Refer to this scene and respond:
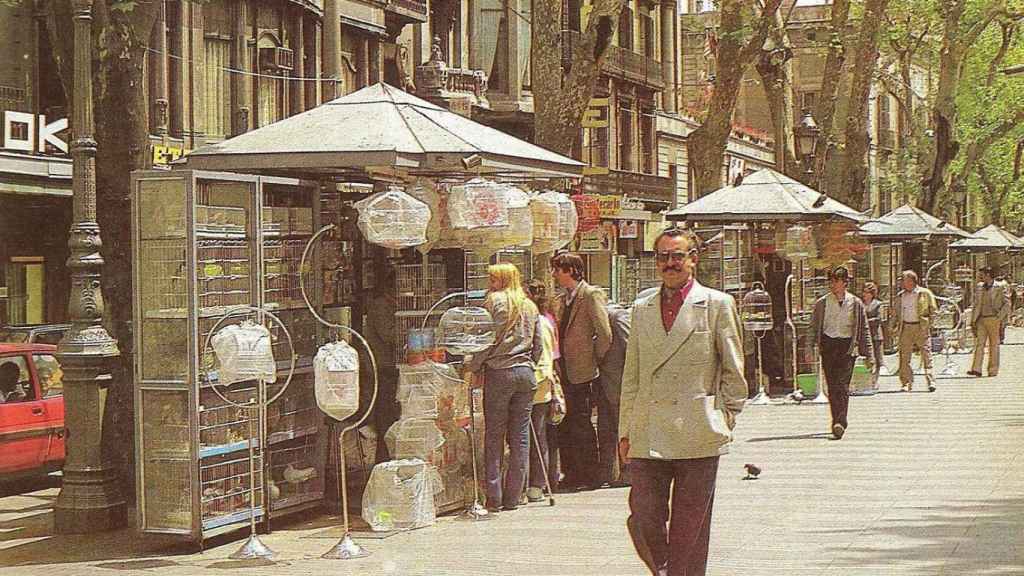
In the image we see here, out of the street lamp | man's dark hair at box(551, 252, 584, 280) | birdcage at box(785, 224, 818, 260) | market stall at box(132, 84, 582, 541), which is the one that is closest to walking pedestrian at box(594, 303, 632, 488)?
man's dark hair at box(551, 252, 584, 280)

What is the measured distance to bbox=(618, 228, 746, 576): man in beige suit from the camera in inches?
327

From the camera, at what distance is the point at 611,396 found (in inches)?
555

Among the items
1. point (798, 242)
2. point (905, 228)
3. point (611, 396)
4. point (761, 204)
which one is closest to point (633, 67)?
point (905, 228)

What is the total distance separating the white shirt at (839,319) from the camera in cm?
1802

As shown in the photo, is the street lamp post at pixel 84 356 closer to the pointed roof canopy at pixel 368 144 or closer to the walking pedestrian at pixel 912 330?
the pointed roof canopy at pixel 368 144

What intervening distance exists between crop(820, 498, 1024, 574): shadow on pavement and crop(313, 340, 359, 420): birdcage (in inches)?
130

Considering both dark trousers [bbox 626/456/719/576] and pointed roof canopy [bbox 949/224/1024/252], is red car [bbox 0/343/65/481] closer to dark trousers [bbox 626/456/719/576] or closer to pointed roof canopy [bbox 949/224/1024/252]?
dark trousers [bbox 626/456/719/576]

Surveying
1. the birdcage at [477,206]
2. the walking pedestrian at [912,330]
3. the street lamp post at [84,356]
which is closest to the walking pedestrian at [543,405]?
the birdcage at [477,206]

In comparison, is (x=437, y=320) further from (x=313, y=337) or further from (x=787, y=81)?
(x=787, y=81)

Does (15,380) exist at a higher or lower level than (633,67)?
lower

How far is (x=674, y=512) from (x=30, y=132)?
19065 mm

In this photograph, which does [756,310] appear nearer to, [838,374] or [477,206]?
[838,374]

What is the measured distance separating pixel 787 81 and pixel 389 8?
10.0 m

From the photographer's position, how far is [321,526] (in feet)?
40.6
